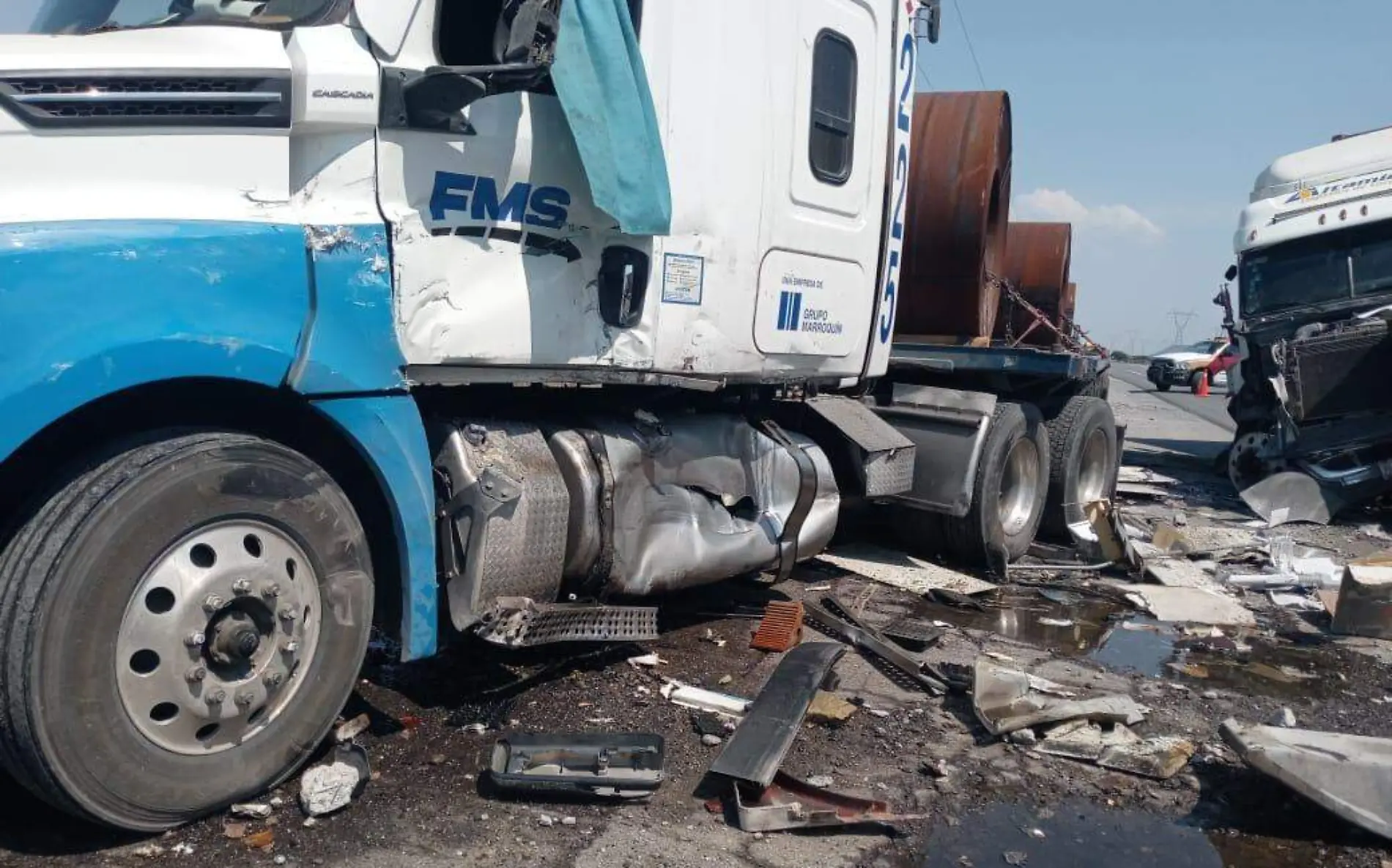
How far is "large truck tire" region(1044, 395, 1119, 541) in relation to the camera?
755cm

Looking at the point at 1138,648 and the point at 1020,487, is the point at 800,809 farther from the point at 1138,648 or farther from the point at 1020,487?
the point at 1020,487

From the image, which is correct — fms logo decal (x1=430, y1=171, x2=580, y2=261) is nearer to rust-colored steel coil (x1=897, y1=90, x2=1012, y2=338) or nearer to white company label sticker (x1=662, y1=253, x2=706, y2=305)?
white company label sticker (x1=662, y1=253, x2=706, y2=305)

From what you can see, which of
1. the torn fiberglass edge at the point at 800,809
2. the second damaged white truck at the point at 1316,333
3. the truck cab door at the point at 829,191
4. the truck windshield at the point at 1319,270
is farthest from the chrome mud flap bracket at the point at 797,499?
the truck windshield at the point at 1319,270

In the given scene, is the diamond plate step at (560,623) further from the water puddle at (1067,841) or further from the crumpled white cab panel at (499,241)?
the water puddle at (1067,841)

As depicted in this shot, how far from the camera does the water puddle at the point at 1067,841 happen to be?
3.10 meters

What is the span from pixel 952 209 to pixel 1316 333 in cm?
401

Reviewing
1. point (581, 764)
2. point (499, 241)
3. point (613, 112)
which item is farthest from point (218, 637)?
point (613, 112)

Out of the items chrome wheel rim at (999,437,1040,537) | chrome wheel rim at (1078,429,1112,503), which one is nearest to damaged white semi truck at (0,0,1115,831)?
chrome wheel rim at (999,437,1040,537)

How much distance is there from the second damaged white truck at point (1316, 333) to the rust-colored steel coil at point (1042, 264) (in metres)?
1.88

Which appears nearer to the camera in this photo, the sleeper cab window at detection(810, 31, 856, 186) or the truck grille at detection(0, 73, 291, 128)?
the truck grille at detection(0, 73, 291, 128)

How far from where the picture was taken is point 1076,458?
7.65 meters

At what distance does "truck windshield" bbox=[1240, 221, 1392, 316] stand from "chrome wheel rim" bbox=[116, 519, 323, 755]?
9.39 meters

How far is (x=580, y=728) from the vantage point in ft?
12.3

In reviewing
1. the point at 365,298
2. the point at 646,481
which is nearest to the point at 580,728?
the point at 646,481
